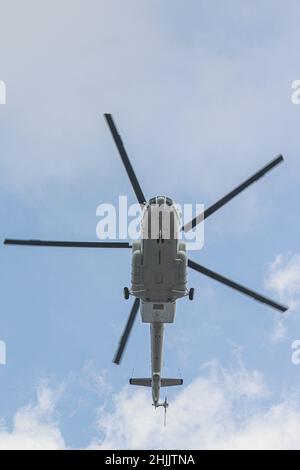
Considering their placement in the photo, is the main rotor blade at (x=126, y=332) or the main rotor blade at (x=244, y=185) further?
the main rotor blade at (x=126, y=332)

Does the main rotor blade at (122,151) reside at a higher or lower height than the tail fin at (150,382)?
higher

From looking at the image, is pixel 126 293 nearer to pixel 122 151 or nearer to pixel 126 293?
pixel 126 293

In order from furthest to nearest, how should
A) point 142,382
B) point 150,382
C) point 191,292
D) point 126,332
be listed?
point 142,382, point 150,382, point 126,332, point 191,292

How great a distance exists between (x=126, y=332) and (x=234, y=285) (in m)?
7.14

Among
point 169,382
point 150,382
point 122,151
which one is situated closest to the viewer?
point 122,151

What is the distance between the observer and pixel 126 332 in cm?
3269

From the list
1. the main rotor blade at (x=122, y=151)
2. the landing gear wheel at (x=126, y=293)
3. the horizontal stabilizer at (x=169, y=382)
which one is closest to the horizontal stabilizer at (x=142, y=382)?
the horizontal stabilizer at (x=169, y=382)

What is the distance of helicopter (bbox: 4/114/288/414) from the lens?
27.3m

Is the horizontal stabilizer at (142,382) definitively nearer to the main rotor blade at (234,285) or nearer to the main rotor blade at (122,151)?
the main rotor blade at (234,285)

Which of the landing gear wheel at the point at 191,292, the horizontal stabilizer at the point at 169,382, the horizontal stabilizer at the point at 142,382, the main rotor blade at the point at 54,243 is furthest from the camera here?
the horizontal stabilizer at the point at 169,382

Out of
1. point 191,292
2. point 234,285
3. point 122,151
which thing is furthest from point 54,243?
point 234,285

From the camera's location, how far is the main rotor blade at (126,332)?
106 ft

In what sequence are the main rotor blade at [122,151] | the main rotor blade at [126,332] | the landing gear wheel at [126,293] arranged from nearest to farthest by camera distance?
the main rotor blade at [122,151]
the landing gear wheel at [126,293]
the main rotor blade at [126,332]

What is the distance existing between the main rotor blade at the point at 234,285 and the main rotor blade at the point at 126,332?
4.08 metres
